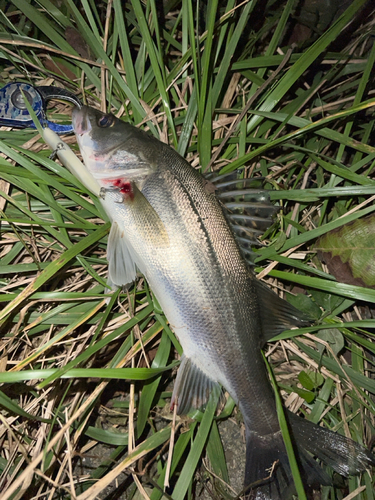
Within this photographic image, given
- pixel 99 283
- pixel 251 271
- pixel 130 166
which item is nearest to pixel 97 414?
pixel 99 283

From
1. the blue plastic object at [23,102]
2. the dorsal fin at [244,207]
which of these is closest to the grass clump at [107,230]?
the blue plastic object at [23,102]

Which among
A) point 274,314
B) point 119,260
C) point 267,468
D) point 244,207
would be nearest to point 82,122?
point 119,260

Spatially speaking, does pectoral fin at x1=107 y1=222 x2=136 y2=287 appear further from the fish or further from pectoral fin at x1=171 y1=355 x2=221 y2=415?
pectoral fin at x1=171 y1=355 x2=221 y2=415

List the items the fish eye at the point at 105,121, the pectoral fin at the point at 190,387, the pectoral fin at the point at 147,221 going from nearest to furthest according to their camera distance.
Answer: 1. the pectoral fin at the point at 147,221
2. the fish eye at the point at 105,121
3. the pectoral fin at the point at 190,387

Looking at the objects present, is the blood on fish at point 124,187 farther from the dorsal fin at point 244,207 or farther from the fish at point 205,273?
the dorsal fin at point 244,207

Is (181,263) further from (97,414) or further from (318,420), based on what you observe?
(318,420)

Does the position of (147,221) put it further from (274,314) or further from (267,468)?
(267,468)

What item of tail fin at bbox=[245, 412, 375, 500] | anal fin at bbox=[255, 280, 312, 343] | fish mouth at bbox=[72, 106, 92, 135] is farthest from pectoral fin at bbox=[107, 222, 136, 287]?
tail fin at bbox=[245, 412, 375, 500]
